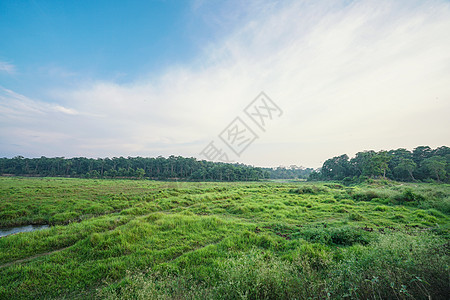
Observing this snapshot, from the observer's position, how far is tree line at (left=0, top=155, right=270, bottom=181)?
8175cm

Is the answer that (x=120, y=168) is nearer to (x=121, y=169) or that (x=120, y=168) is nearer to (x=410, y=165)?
(x=121, y=169)

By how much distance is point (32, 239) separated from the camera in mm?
8562

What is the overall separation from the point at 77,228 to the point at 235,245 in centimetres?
972

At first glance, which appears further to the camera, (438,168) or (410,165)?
(410,165)

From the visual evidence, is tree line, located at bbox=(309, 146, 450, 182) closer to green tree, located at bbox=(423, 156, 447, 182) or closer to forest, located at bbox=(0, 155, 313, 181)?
green tree, located at bbox=(423, 156, 447, 182)

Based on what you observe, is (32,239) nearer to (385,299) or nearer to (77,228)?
(77,228)

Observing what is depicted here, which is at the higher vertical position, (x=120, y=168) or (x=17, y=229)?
(x=120, y=168)

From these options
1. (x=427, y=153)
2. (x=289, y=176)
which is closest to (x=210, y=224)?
(x=427, y=153)

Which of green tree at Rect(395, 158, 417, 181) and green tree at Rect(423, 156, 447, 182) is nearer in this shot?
green tree at Rect(423, 156, 447, 182)

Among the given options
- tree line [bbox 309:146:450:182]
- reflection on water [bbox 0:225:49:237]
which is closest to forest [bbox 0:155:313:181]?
tree line [bbox 309:146:450:182]

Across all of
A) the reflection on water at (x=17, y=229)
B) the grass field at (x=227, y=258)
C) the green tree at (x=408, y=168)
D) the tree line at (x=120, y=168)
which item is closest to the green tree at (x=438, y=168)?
the green tree at (x=408, y=168)

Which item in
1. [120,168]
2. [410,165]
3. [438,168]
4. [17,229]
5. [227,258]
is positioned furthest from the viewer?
[120,168]

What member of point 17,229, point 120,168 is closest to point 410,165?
point 17,229

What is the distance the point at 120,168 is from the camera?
78.9m
